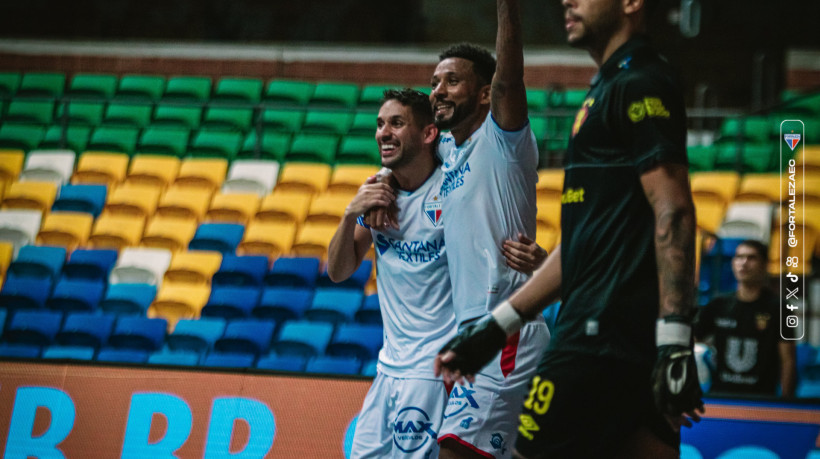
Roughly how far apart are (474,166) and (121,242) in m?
7.05

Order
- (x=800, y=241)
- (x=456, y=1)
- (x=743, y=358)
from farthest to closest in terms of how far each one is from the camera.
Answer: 1. (x=456, y=1)
2. (x=800, y=241)
3. (x=743, y=358)

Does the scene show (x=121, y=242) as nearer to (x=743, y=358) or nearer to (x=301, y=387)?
(x=301, y=387)

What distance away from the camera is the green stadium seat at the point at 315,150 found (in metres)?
11.1

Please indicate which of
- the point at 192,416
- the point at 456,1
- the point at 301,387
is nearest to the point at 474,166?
the point at 301,387

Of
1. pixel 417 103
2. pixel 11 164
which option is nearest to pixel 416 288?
pixel 417 103

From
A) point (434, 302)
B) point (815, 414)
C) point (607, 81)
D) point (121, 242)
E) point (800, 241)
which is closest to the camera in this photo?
point (607, 81)

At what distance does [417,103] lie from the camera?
3.97m

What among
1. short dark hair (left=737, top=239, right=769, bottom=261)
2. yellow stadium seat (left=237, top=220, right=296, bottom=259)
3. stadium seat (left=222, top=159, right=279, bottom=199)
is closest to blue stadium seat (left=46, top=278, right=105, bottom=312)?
yellow stadium seat (left=237, top=220, right=296, bottom=259)

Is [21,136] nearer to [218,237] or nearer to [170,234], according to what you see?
[170,234]

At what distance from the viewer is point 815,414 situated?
4.79 meters

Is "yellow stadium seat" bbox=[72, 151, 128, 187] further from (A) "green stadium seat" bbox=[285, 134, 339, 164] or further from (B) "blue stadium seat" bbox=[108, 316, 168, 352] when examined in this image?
(B) "blue stadium seat" bbox=[108, 316, 168, 352]

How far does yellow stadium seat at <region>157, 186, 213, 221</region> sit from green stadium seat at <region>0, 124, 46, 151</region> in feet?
7.88

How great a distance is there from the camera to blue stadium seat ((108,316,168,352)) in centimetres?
795

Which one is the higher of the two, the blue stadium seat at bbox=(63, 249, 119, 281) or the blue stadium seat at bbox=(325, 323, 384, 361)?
the blue stadium seat at bbox=(63, 249, 119, 281)
